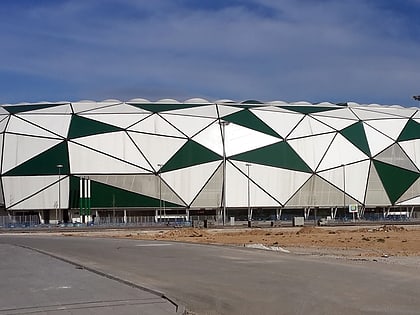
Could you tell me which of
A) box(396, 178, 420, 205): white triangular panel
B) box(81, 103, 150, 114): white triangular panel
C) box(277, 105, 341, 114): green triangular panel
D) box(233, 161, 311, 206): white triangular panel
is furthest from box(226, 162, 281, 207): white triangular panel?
box(396, 178, 420, 205): white triangular panel

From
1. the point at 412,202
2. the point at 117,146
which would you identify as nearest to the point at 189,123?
the point at 117,146

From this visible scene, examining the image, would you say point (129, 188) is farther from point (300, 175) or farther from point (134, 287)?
point (134, 287)

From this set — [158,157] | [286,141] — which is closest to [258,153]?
[286,141]

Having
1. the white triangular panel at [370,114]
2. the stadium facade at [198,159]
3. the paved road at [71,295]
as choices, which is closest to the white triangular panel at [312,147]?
the stadium facade at [198,159]

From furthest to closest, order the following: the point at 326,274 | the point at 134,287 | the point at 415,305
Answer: the point at 326,274 → the point at 134,287 → the point at 415,305

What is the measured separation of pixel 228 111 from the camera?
92.6 m

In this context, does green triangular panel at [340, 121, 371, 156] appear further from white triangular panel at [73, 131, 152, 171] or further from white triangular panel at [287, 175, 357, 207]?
white triangular panel at [73, 131, 152, 171]

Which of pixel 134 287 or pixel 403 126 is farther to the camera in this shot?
pixel 403 126

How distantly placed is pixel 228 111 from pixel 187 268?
72108mm

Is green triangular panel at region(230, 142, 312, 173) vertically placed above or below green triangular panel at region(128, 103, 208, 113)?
below

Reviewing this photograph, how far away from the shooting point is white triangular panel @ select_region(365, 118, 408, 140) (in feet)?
309

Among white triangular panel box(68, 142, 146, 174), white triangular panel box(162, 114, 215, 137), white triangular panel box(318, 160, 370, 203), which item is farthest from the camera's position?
white triangular panel box(318, 160, 370, 203)

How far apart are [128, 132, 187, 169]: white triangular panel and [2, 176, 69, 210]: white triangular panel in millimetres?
9914

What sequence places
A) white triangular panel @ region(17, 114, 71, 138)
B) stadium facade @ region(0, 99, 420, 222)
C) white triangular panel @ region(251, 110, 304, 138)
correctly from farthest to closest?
white triangular panel @ region(251, 110, 304, 138) < white triangular panel @ region(17, 114, 71, 138) < stadium facade @ region(0, 99, 420, 222)
